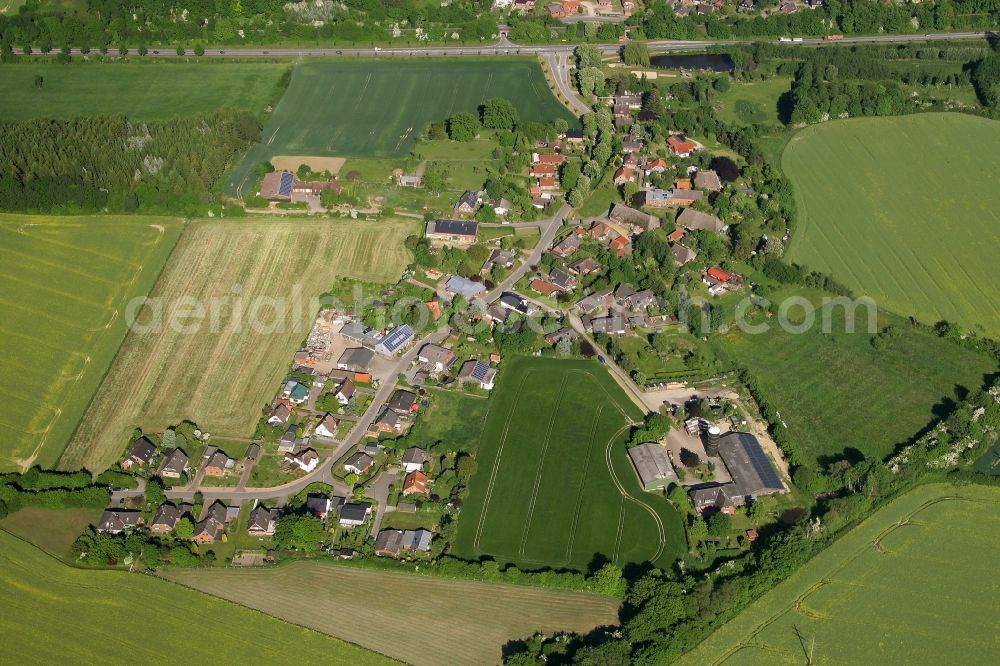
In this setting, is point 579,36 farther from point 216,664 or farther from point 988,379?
point 216,664

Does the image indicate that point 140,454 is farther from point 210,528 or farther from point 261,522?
point 261,522

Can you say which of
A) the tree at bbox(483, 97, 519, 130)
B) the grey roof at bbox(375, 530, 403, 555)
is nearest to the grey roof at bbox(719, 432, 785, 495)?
the grey roof at bbox(375, 530, 403, 555)

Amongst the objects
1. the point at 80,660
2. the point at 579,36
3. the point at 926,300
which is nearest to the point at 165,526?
the point at 80,660

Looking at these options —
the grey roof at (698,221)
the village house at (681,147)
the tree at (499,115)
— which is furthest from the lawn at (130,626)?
the village house at (681,147)

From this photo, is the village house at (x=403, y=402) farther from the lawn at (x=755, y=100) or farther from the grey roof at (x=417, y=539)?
the lawn at (x=755, y=100)

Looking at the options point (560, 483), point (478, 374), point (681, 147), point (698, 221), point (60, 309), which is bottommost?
point (560, 483)

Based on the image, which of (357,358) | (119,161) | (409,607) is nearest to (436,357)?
(357,358)
